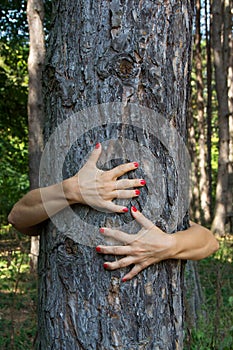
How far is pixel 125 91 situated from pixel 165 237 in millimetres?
643

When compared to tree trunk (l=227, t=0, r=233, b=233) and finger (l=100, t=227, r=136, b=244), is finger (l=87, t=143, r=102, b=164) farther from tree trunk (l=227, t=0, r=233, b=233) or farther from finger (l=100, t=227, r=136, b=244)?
tree trunk (l=227, t=0, r=233, b=233)

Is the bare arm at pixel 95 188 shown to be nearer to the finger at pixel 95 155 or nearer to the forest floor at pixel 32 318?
the finger at pixel 95 155

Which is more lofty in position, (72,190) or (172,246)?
(72,190)

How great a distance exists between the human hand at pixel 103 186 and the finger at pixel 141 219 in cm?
4

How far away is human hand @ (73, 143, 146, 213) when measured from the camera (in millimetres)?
2400

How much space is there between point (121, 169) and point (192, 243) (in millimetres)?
488

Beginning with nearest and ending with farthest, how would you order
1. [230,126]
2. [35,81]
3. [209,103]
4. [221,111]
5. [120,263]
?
[120,263]
[35,81]
[221,111]
[230,126]
[209,103]

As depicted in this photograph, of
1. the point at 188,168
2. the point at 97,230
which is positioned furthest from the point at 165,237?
the point at 188,168

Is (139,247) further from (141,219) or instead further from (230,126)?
(230,126)

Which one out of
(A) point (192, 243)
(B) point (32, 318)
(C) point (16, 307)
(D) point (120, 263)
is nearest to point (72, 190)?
(D) point (120, 263)

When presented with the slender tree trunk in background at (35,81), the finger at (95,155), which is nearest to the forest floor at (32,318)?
the finger at (95,155)

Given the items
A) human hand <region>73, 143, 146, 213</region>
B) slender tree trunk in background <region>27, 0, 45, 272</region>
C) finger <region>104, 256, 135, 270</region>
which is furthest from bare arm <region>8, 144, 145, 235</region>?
slender tree trunk in background <region>27, 0, 45, 272</region>

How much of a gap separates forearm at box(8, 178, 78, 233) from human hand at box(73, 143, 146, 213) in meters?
0.05

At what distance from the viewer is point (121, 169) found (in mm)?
2410
